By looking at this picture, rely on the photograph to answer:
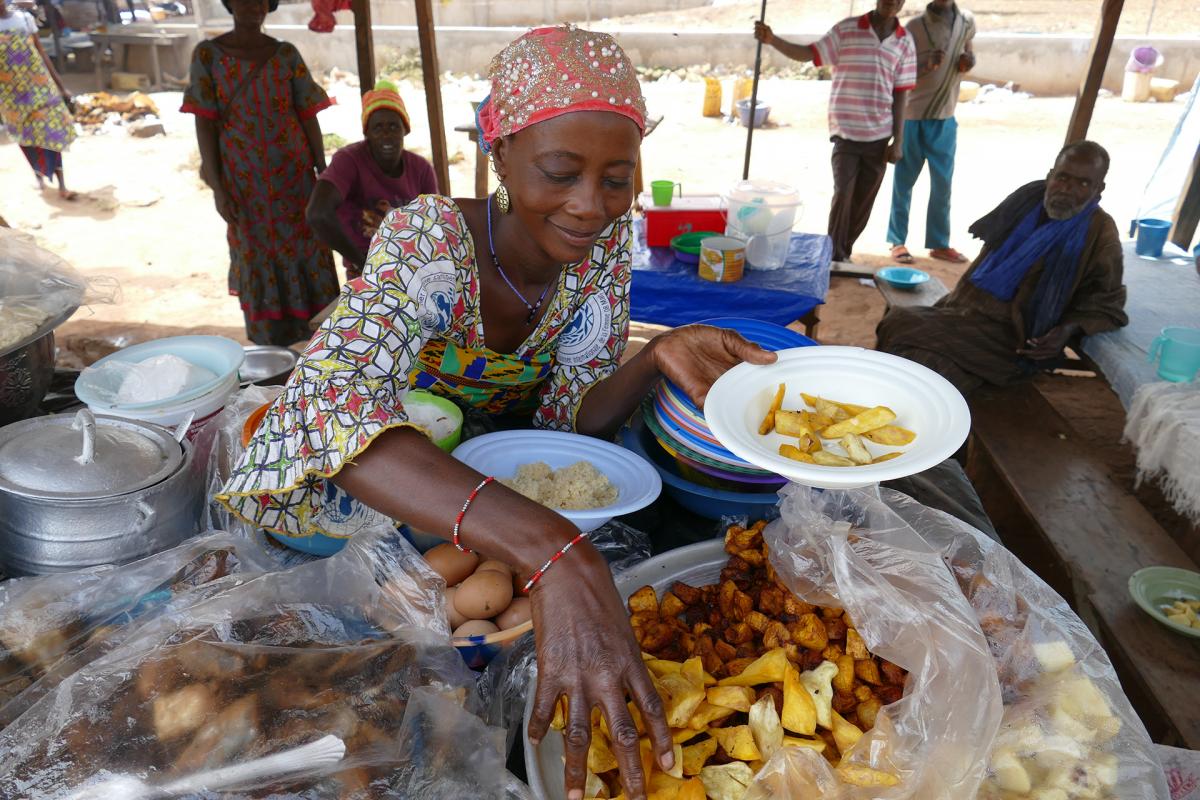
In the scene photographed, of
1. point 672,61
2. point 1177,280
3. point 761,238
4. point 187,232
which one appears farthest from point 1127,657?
point 672,61

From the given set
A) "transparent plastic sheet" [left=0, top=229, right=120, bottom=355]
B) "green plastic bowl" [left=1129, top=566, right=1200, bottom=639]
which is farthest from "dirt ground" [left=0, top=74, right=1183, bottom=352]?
"transparent plastic sheet" [left=0, top=229, right=120, bottom=355]

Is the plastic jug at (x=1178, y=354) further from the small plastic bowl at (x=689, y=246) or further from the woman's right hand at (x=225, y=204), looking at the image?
the woman's right hand at (x=225, y=204)

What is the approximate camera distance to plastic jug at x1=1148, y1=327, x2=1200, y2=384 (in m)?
3.65

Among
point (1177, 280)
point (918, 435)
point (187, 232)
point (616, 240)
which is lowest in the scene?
point (187, 232)

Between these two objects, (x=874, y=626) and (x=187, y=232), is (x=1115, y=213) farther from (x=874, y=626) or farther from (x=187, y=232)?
(x=187, y=232)

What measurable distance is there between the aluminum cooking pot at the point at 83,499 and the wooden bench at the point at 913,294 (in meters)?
4.64

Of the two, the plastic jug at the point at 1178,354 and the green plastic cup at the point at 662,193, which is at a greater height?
the green plastic cup at the point at 662,193

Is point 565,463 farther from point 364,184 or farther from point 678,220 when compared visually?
point 364,184

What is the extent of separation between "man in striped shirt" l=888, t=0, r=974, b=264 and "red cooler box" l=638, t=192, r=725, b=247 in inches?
153

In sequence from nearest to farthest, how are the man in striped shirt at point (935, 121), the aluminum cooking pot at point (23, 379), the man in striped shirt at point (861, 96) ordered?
the aluminum cooking pot at point (23, 379)
the man in striped shirt at point (861, 96)
the man in striped shirt at point (935, 121)

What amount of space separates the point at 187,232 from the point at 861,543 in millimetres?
8960

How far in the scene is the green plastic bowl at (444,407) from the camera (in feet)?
5.74

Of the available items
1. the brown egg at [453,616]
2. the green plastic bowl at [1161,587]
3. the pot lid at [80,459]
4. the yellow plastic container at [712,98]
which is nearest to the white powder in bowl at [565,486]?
the brown egg at [453,616]

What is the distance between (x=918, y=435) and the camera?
144 centimetres
